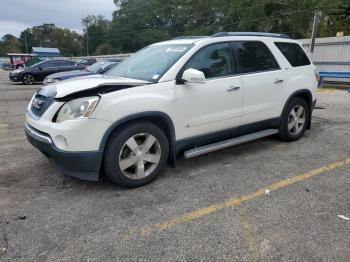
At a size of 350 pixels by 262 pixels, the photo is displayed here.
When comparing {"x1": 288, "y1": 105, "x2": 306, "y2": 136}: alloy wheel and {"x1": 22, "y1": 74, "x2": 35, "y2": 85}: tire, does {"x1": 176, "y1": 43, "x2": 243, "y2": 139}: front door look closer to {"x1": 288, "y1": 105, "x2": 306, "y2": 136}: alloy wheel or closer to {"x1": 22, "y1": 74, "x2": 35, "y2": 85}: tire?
{"x1": 288, "y1": 105, "x2": 306, "y2": 136}: alloy wheel

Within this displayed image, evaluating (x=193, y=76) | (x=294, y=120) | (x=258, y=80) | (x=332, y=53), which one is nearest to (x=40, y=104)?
(x=193, y=76)

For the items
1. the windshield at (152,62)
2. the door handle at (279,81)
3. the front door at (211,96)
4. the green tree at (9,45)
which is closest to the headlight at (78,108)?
the windshield at (152,62)

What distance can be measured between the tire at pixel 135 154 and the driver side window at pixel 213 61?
1020 mm

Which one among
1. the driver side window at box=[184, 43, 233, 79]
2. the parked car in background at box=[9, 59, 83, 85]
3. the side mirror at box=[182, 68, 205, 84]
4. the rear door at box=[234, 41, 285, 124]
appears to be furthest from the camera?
the parked car in background at box=[9, 59, 83, 85]

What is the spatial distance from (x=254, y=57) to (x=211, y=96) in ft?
3.84

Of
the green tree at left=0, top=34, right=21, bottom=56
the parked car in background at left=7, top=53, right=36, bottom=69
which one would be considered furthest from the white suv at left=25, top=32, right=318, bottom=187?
the green tree at left=0, top=34, right=21, bottom=56

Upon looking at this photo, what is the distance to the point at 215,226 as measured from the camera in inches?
122

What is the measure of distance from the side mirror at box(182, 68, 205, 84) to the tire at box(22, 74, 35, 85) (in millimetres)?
17642

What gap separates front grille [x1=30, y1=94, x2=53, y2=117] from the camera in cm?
376

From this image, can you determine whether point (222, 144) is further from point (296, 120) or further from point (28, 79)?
point (28, 79)

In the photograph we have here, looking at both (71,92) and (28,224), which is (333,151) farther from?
(28,224)

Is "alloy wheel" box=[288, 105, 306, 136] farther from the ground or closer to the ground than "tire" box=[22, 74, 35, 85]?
farther from the ground

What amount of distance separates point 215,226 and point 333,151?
120 inches

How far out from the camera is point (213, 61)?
14.7 ft
